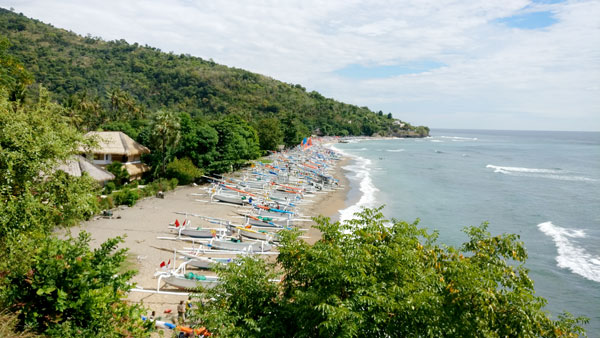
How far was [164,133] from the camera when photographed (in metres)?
35.9

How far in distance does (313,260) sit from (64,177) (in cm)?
Answer: 867

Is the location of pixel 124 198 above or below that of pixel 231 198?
above

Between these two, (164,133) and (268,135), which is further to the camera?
(268,135)

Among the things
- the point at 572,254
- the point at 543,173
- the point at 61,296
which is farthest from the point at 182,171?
Result: the point at 543,173

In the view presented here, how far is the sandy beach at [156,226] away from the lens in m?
16.5

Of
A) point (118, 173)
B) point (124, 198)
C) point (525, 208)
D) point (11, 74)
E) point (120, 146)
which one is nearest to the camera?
point (124, 198)

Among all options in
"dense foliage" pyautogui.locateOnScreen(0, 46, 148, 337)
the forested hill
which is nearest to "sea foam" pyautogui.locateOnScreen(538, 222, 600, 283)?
"dense foliage" pyautogui.locateOnScreen(0, 46, 148, 337)

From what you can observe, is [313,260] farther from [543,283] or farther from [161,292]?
[543,283]

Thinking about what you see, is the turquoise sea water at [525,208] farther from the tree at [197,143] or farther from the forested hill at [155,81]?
the forested hill at [155,81]

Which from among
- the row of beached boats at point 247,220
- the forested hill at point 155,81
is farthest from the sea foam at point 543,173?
the forested hill at point 155,81

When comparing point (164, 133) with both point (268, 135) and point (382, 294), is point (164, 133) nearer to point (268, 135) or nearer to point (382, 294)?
point (382, 294)

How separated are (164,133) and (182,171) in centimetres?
433

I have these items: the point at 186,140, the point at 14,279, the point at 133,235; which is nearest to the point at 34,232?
the point at 14,279

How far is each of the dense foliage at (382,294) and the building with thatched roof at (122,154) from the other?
31491 mm
